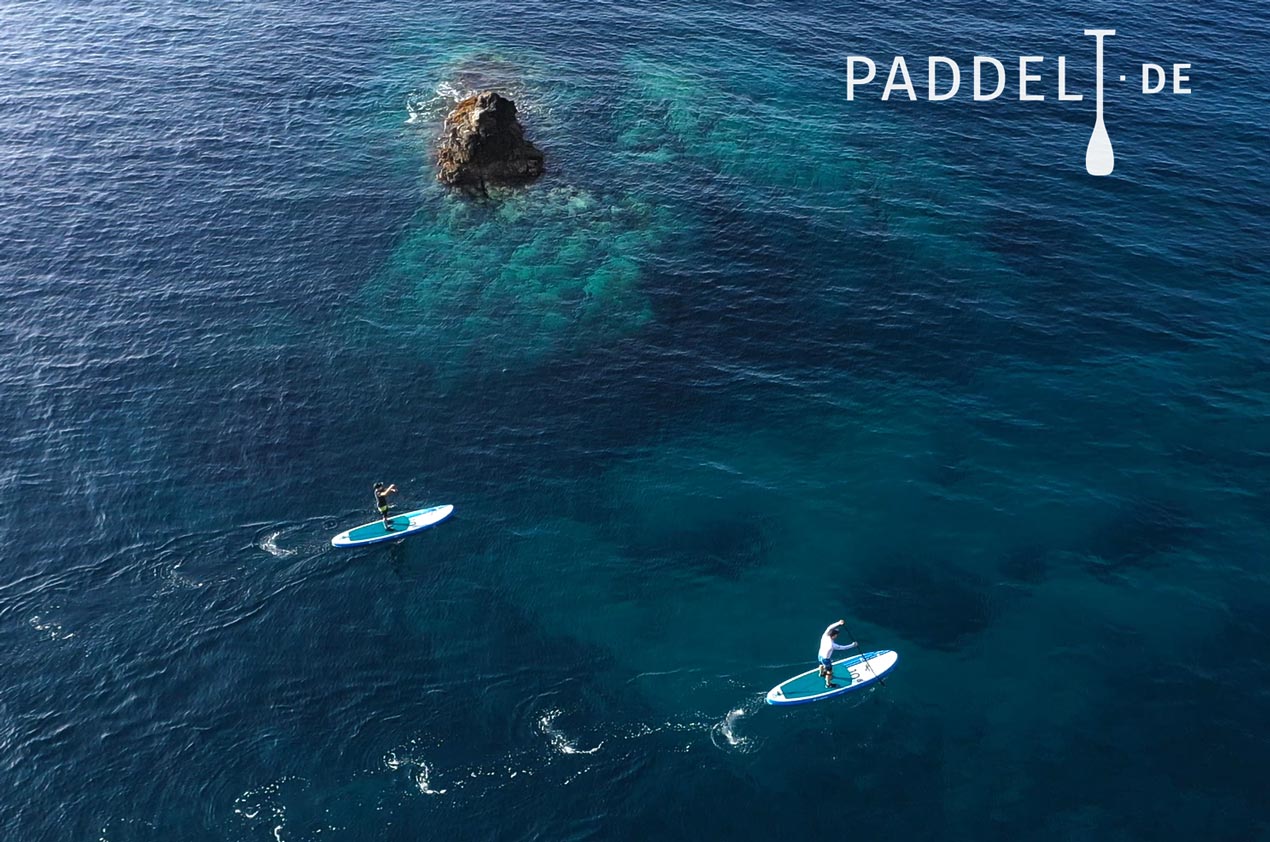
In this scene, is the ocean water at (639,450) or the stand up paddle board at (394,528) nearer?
the ocean water at (639,450)

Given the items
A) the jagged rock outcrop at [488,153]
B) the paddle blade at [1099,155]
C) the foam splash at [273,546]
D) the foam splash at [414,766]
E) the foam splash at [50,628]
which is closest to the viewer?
the foam splash at [414,766]

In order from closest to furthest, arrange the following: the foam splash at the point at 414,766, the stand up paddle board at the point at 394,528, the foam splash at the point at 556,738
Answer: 1. the foam splash at the point at 414,766
2. the foam splash at the point at 556,738
3. the stand up paddle board at the point at 394,528

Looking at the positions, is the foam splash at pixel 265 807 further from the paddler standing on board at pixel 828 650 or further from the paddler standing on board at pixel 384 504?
the paddler standing on board at pixel 828 650

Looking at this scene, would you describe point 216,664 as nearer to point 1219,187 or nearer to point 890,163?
point 890,163

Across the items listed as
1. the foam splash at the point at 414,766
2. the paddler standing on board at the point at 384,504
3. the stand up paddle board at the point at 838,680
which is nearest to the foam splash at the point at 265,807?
the foam splash at the point at 414,766

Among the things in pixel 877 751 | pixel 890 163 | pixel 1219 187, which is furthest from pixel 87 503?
pixel 1219 187

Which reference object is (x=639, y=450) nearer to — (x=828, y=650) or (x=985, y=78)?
(x=828, y=650)
